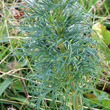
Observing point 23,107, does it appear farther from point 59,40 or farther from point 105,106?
point 59,40

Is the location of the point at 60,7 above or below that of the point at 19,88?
above

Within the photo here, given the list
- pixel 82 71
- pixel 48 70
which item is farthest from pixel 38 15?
pixel 82 71

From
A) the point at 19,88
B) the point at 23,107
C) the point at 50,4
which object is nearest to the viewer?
the point at 50,4

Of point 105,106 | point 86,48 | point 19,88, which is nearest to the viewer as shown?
point 86,48

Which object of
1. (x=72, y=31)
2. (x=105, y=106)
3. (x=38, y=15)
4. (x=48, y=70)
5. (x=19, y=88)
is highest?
(x=38, y=15)

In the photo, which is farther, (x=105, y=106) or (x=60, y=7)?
(x=105, y=106)

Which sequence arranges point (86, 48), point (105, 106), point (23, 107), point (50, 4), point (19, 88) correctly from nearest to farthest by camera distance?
point (50, 4) → point (86, 48) → point (105, 106) → point (23, 107) → point (19, 88)

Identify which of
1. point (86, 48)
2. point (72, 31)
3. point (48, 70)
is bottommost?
point (48, 70)

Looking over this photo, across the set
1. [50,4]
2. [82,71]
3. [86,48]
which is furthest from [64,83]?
[50,4]

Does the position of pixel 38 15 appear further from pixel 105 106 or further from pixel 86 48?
pixel 105 106
